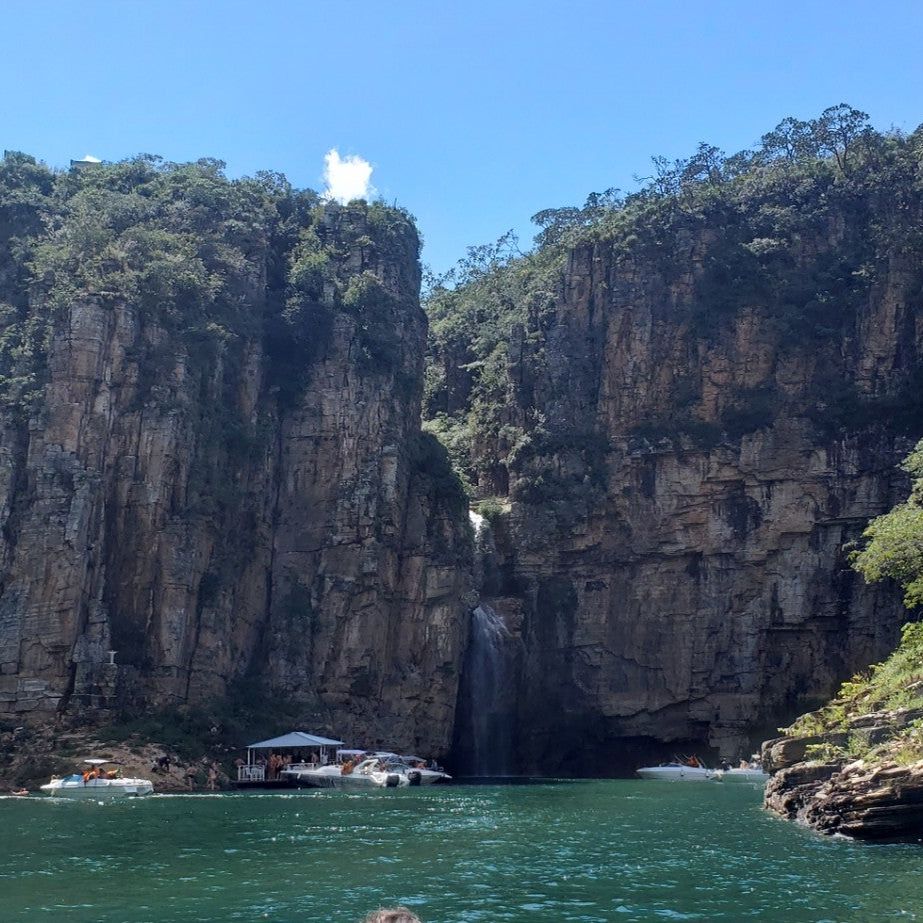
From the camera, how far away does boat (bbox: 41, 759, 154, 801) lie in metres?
42.3

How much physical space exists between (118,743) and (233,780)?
541 cm

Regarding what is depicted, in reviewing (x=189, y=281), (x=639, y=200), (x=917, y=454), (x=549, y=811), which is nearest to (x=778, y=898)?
(x=549, y=811)

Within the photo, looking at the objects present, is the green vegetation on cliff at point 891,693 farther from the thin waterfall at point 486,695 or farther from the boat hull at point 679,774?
the thin waterfall at point 486,695

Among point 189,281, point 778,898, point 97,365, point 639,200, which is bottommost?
point 778,898

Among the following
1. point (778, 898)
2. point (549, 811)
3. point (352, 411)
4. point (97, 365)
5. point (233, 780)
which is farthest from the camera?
point (352, 411)

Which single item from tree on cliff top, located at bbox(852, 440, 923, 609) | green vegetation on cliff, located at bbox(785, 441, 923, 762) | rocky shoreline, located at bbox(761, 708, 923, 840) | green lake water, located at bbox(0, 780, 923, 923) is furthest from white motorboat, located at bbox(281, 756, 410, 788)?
tree on cliff top, located at bbox(852, 440, 923, 609)

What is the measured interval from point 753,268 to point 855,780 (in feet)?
156

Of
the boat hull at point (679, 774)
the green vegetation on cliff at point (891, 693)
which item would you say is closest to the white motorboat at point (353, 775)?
the boat hull at point (679, 774)

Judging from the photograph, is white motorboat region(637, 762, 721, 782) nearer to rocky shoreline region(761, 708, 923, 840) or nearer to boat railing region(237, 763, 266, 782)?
boat railing region(237, 763, 266, 782)

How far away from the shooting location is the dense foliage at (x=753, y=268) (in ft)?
220

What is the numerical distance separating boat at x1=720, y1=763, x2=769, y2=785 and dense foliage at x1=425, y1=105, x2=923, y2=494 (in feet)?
59.0

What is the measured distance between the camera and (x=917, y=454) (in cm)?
4588

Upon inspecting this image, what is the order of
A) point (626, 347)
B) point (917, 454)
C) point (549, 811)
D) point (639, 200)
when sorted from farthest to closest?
point (639, 200) → point (626, 347) → point (917, 454) → point (549, 811)

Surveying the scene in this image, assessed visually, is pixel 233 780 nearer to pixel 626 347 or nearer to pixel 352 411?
pixel 352 411
